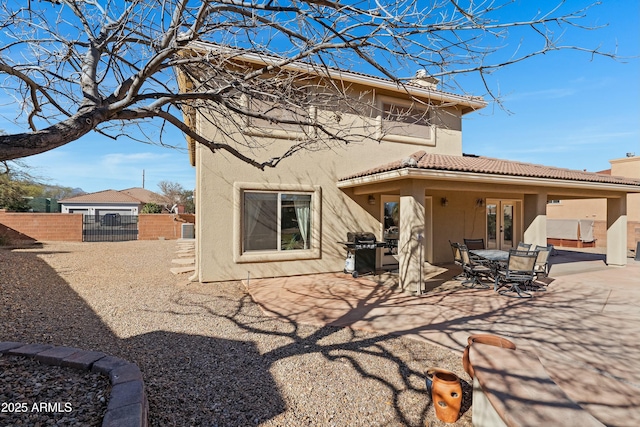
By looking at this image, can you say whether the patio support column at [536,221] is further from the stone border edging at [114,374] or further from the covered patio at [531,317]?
the stone border edging at [114,374]

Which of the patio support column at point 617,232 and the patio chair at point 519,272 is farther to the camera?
the patio support column at point 617,232

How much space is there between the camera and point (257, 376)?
4160 mm

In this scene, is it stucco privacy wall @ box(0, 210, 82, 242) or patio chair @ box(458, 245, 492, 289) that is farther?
stucco privacy wall @ box(0, 210, 82, 242)

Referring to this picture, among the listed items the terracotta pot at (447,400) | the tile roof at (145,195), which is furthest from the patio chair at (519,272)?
the tile roof at (145,195)

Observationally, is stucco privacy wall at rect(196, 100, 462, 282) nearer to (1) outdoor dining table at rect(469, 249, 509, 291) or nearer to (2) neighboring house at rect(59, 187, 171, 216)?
(1) outdoor dining table at rect(469, 249, 509, 291)

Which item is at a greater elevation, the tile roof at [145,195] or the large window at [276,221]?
the tile roof at [145,195]

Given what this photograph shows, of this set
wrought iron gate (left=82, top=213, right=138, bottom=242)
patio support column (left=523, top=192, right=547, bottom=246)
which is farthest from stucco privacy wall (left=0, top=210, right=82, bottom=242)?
patio support column (left=523, top=192, right=547, bottom=246)

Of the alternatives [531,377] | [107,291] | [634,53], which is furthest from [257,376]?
[107,291]

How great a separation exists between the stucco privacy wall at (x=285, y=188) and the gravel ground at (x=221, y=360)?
1649 millimetres

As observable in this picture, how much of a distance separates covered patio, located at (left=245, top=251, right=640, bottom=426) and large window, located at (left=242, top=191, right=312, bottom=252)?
3.90ft

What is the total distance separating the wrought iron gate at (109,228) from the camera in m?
23.1

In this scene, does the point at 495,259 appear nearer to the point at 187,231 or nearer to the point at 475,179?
the point at 475,179

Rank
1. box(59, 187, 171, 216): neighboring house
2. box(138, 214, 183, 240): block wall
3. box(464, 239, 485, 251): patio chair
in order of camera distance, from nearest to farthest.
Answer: box(464, 239, 485, 251): patio chair, box(138, 214, 183, 240): block wall, box(59, 187, 171, 216): neighboring house

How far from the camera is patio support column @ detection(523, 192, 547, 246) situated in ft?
35.4
